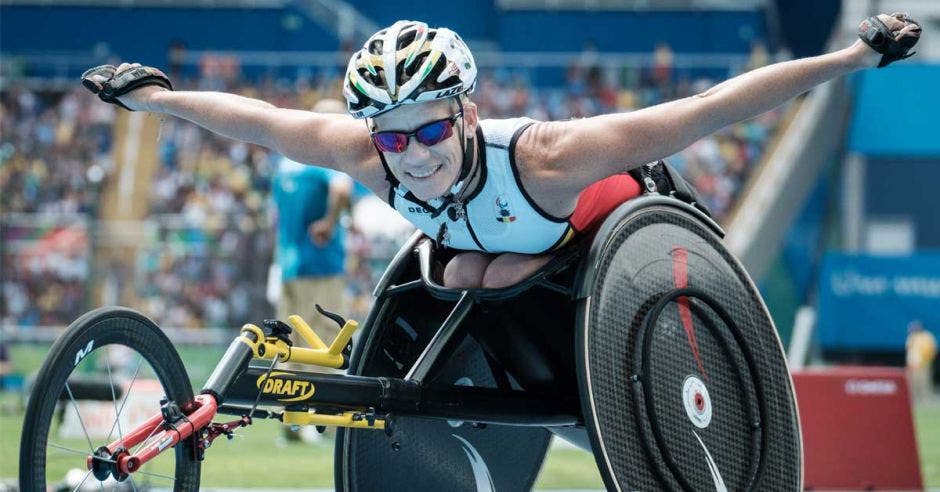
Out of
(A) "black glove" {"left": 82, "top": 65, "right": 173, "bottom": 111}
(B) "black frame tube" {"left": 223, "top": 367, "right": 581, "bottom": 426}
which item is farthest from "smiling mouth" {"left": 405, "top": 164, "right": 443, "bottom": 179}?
(A) "black glove" {"left": 82, "top": 65, "right": 173, "bottom": 111}

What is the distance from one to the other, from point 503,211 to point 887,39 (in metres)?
1.27

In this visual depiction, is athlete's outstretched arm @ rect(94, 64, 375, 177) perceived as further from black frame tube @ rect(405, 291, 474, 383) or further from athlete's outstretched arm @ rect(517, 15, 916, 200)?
athlete's outstretched arm @ rect(517, 15, 916, 200)

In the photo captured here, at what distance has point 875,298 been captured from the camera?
67.9 feet

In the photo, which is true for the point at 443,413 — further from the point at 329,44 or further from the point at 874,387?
the point at 329,44

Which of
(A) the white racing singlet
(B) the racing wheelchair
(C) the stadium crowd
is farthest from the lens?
(C) the stadium crowd

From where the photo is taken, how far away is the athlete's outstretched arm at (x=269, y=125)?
192 inches

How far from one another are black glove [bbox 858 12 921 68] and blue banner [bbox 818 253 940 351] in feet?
53.6

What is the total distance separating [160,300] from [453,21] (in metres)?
13.0

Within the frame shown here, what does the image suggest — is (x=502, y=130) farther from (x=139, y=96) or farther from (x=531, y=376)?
(x=139, y=96)

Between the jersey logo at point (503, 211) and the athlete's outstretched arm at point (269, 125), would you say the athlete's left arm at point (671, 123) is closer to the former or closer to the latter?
the jersey logo at point (503, 211)

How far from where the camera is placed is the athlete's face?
4484mm

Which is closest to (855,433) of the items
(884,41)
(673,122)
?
(884,41)

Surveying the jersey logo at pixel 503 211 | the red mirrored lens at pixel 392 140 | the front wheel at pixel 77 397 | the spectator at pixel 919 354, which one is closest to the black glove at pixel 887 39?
the jersey logo at pixel 503 211

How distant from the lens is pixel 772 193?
809 inches
